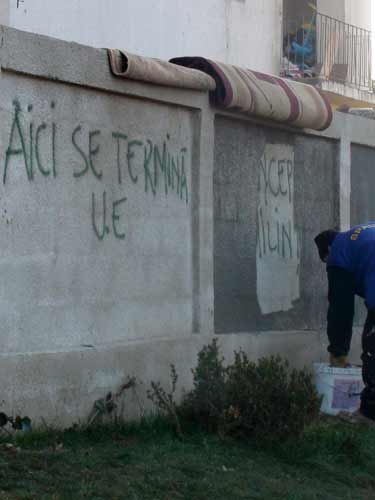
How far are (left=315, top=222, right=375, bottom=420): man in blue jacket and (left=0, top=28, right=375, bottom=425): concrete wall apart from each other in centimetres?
58

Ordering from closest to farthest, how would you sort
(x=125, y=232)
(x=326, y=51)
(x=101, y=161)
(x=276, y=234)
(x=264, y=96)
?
(x=101, y=161) → (x=125, y=232) → (x=264, y=96) → (x=276, y=234) → (x=326, y=51)

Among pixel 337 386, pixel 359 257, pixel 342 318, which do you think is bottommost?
pixel 337 386

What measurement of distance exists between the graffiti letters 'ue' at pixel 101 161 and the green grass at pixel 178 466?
1.37 m

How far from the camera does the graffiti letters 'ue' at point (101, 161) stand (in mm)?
6488

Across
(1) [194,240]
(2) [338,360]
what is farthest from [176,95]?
(2) [338,360]

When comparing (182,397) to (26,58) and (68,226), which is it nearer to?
(68,226)

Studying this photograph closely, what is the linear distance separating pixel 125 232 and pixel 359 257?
7.01 ft

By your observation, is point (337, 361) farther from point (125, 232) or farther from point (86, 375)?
point (86, 375)

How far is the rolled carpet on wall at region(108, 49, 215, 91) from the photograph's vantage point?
282 inches

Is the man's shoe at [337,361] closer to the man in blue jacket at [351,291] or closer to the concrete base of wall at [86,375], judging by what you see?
the man in blue jacket at [351,291]

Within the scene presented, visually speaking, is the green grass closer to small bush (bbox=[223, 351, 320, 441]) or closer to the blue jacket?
small bush (bbox=[223, 351, 320, 441])

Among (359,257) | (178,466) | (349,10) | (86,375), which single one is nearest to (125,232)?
(86,375)

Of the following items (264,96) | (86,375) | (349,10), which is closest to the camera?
(86,375)

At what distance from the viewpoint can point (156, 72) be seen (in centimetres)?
745
